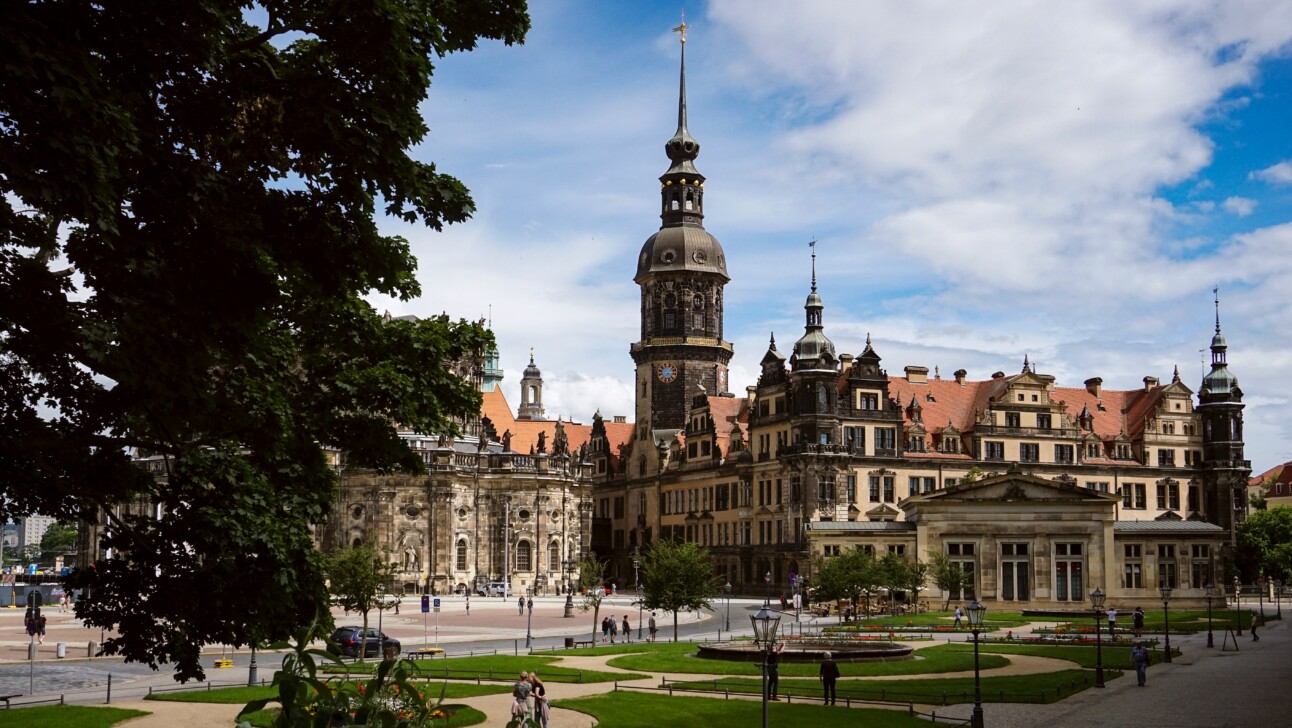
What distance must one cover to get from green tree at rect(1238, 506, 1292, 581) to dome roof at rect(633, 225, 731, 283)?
162 ft

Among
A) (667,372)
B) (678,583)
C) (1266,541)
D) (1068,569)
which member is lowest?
(1068,569)

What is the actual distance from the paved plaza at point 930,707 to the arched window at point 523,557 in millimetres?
35589

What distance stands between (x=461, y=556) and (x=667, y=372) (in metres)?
26.3

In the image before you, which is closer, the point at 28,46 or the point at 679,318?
the point at 28,46

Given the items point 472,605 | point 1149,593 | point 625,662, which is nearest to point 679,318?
point 472,605

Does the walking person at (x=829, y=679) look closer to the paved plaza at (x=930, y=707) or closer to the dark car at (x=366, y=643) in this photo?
the paved plaza at (x=930, y=707)

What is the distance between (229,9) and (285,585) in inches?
310

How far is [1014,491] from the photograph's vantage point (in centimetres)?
7994

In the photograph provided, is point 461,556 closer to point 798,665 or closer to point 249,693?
point 798,665

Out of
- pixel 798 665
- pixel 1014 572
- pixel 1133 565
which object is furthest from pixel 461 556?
pixel 798 665

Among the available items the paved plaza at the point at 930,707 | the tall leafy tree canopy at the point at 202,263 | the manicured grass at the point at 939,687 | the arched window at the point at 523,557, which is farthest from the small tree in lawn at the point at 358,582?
the arched window at the point at 523,557

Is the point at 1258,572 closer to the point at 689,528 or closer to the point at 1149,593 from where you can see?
the point at 1149,593

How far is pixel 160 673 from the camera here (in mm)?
41844

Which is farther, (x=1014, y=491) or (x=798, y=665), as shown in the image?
(x=1014, y=491)
